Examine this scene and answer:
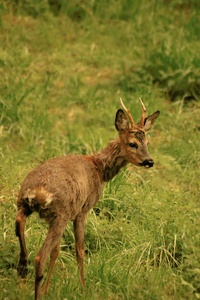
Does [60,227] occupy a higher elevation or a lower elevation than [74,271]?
higher

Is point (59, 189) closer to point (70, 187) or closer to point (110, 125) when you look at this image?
point (70, 187)

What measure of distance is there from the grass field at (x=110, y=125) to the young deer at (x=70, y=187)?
0.34m

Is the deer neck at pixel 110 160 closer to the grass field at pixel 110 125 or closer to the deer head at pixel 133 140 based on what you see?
the deer head at pixel 133 140

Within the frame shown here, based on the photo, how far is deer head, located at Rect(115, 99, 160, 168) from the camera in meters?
6.80

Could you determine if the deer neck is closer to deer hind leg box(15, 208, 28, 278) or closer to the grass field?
the grass field

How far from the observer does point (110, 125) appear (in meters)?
10.2

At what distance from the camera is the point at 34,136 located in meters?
9.46

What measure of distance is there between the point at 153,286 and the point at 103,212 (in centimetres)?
172

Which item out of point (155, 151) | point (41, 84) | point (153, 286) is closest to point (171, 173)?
point (155, 151)

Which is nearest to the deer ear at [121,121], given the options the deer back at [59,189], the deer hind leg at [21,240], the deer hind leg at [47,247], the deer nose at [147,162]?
the deer nose at [147,162]

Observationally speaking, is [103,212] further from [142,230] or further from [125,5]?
[125,5]

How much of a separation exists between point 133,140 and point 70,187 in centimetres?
102

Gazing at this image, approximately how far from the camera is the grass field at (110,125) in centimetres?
641

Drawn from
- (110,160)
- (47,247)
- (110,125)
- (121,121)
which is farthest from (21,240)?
(110,125)
